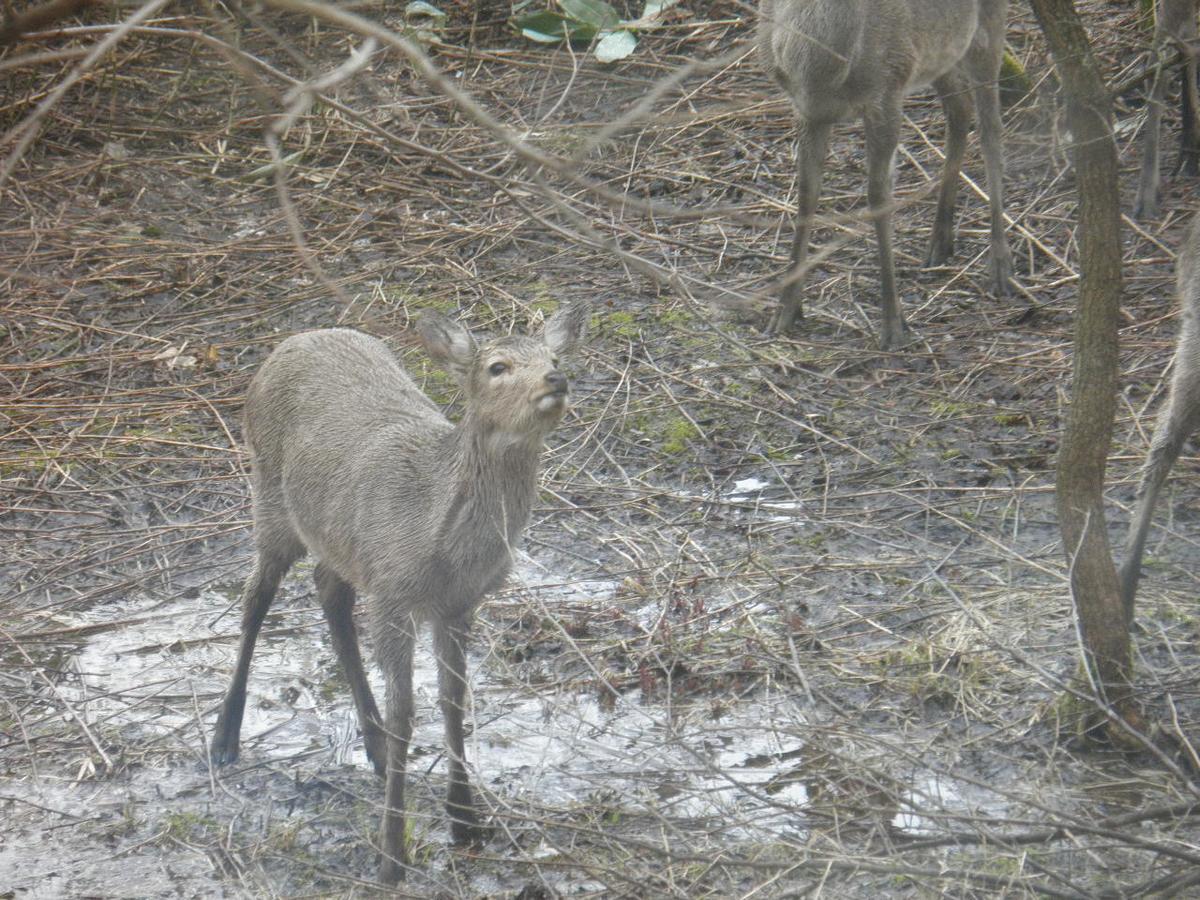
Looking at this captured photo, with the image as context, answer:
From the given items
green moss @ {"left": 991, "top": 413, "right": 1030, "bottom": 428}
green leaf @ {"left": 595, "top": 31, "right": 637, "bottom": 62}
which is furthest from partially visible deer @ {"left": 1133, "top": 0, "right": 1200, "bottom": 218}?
green leaf @ {"left": 595, "top": 31, "right": 637, "bottom": 62}

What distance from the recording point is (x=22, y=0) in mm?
10648

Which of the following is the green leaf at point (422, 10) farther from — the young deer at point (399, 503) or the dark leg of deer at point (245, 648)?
the dark leg of deer at point (245, 648)

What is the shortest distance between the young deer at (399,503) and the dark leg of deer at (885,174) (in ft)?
11.0

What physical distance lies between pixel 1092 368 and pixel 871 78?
376 centimetres

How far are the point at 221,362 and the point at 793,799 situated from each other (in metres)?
4.88

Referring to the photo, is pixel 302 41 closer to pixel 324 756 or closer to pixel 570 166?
pixel 324 756

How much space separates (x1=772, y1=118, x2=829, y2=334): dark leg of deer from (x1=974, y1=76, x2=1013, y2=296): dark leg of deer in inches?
39.3

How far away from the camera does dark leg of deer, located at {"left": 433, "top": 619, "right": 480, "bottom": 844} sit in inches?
187

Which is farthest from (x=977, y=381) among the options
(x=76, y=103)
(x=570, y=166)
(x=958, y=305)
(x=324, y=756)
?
(x=76, y=103)

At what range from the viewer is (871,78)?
7.96m

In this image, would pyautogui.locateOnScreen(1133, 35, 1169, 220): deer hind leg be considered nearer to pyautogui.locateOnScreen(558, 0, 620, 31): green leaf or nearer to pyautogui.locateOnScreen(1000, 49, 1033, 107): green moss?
pyautogui.locateOnScreen(1000, 49, 1033, 107): green moss

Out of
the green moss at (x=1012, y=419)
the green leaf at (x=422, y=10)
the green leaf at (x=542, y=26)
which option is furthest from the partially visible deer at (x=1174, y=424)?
the green leaf at (x=422, y=10)

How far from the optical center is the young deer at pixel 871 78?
7875 millimetres

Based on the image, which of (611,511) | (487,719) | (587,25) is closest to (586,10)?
(587,25)
